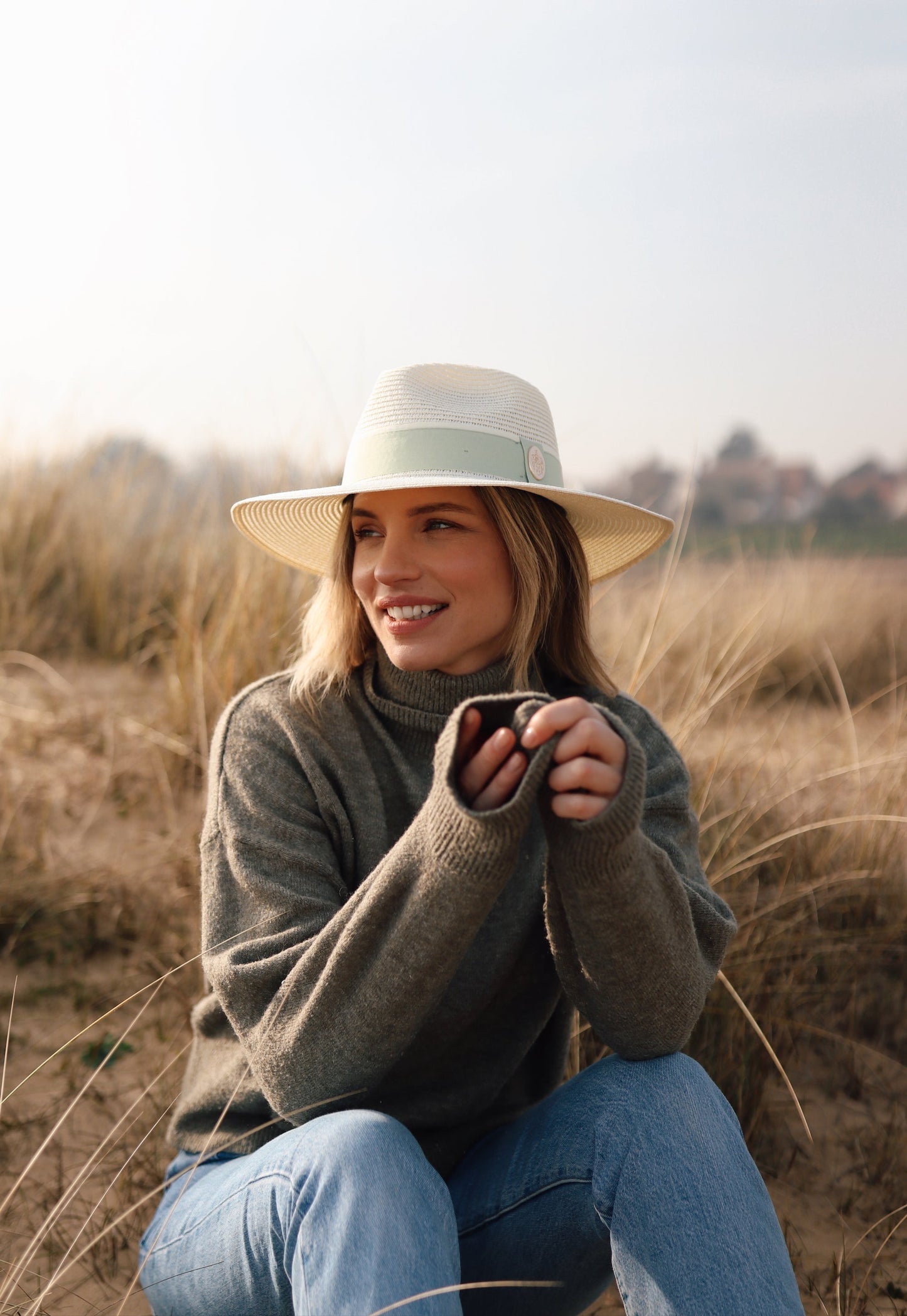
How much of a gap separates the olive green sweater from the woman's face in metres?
0.10

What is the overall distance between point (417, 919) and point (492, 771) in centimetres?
22

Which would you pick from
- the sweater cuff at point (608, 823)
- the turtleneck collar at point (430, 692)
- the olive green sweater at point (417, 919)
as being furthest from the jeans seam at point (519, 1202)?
the turtleneck collar at point (430, 692)

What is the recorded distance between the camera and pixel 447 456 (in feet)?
6.28

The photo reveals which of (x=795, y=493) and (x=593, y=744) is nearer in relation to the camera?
(x=593, y=744)

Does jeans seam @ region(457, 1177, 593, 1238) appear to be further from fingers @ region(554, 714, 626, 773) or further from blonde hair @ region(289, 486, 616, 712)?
blonde hair @ region(289, 486, 616, 712)

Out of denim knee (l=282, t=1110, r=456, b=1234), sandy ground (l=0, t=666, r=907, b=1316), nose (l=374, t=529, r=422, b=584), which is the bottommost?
sandy ground (l=0, t=666, r=907, b=1316)

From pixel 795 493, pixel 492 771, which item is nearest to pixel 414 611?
pixel 492 771

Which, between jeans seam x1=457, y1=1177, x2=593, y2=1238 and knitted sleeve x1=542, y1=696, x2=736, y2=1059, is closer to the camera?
knitted sleeve x1=542, y1=696, x2=736, y2=1059

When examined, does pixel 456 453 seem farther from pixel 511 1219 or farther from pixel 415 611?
pixel 511 1219

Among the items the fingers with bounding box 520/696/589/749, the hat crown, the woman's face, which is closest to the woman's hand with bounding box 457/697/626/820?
the fingers with bounding box 520/696/589/749

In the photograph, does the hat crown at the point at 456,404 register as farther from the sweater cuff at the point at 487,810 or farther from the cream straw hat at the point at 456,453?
the sweater cuff at the point at 487,810

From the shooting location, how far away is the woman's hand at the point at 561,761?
147 centimetres

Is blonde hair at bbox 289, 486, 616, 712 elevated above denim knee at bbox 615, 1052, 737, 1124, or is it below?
above

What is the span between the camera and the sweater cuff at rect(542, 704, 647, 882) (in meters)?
1.48
